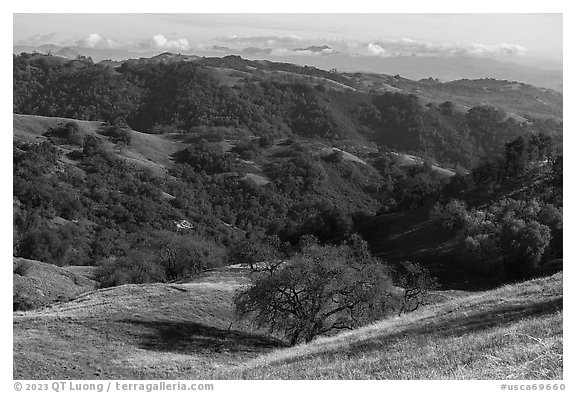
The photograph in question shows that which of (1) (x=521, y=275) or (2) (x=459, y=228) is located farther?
(2) (x=459, y=228)

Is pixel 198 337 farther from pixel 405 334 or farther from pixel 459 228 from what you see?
pixel 459 228

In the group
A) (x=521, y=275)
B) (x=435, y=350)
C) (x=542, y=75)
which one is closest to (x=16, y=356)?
(x=435, y=350)

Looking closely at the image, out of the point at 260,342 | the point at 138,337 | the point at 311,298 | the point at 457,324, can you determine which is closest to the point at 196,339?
the point at 138,337

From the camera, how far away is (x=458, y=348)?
15.1m

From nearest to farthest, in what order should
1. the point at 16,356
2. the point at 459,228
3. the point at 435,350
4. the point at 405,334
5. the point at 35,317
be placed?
the point at 435,350
the point at 405,334
the point at 16,356
the point at 35,317
the point at 459,228

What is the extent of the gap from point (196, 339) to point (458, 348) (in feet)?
75.4

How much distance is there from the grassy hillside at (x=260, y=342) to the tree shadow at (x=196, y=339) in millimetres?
68

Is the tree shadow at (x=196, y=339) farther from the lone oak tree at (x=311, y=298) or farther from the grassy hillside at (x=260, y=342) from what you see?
the lone oak tree at (x=311, y=298)

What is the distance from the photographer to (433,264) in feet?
289

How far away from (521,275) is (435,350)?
61.6 meters

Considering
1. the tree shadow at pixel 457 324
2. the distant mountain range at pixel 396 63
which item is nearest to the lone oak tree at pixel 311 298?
the tree shadow at pixel 457 324

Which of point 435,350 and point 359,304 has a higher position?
point 435,350

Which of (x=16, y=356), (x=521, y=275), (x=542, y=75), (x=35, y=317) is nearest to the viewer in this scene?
(x=542, y=75)

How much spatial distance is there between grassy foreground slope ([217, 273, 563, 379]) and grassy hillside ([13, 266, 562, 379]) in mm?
39
